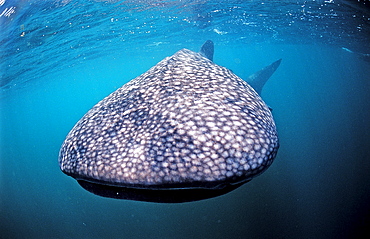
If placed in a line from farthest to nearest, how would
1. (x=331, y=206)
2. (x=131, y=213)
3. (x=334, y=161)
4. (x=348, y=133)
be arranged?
1. (x=348, y=133)
2. (x=334, y=161)
3. (x=131, y=213)
4. (x=331, y=206)

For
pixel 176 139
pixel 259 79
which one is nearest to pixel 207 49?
pixel 259 79

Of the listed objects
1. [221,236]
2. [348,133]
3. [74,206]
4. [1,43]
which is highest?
[1,43]

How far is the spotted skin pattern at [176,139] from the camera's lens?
1.50 metres

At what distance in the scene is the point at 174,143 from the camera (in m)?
1.59

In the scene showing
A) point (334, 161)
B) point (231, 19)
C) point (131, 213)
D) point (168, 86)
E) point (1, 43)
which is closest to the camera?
point (168, 86)

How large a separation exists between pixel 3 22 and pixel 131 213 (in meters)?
11.6

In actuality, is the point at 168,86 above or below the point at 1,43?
below

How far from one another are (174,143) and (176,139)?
0.04m

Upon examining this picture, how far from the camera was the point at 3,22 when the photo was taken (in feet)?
32.8

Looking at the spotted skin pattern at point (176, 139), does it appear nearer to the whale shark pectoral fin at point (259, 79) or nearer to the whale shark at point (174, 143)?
the whale shark at point (174, 143)

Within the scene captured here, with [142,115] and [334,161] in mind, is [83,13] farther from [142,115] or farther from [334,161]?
[334,161]

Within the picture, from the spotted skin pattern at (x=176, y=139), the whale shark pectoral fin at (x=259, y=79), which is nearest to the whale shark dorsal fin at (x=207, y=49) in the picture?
the whale shark pectoral fin at (x=259, y=79)

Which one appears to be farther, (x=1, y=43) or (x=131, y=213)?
(x=1, y=43)

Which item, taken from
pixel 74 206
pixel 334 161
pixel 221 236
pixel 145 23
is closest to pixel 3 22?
pixel 145 23
